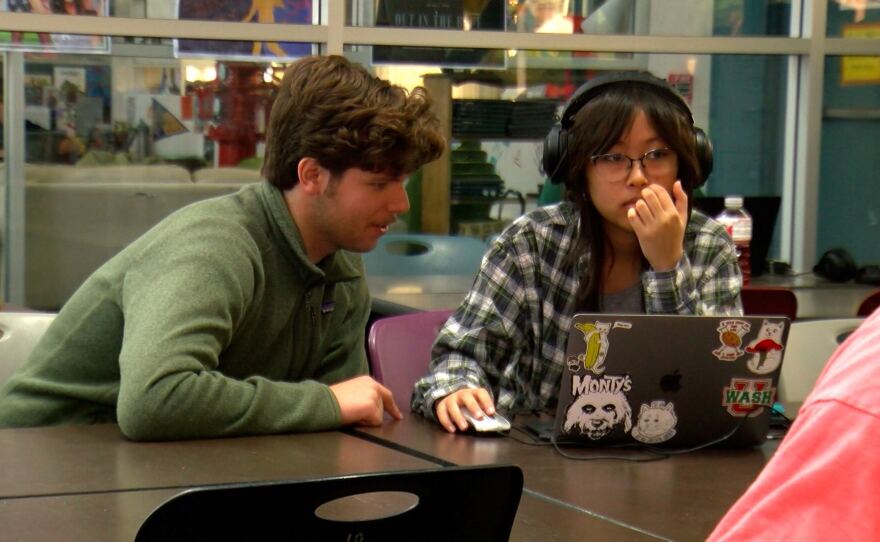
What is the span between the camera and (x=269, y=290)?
2.14m

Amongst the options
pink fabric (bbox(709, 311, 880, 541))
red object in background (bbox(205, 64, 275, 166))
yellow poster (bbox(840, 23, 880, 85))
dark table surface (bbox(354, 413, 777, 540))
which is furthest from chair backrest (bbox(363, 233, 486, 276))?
pink fabric (bbox(709, 311, 880, 541))

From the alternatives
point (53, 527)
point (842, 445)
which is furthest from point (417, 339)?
point (842, 445)

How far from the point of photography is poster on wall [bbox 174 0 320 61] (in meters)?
4.62

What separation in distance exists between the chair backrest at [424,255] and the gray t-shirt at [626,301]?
2562 mm

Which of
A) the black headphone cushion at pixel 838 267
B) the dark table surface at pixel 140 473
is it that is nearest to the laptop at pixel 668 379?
the dark table surface at pixel 140 473

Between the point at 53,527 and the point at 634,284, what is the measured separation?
1230 millimetres

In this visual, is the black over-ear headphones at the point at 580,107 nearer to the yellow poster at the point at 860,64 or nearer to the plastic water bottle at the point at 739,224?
the plastic water bottle at the point at 739,224

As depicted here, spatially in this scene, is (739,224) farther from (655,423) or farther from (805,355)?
(655,423)

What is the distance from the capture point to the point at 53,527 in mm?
1350

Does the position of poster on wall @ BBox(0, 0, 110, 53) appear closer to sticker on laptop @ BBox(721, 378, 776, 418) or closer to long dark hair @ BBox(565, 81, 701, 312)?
long dark hair @ BBox(565, 81, 701, 312)

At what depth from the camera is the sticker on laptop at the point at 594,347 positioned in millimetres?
1650

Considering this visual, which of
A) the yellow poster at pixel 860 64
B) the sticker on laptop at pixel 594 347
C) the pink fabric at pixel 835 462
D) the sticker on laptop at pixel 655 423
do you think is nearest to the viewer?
the pink fabric at pixel 835 462

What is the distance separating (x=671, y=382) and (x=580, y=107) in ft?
2.22

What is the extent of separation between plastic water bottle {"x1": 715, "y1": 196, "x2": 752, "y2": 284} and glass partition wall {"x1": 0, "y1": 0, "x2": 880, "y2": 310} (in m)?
0.23
